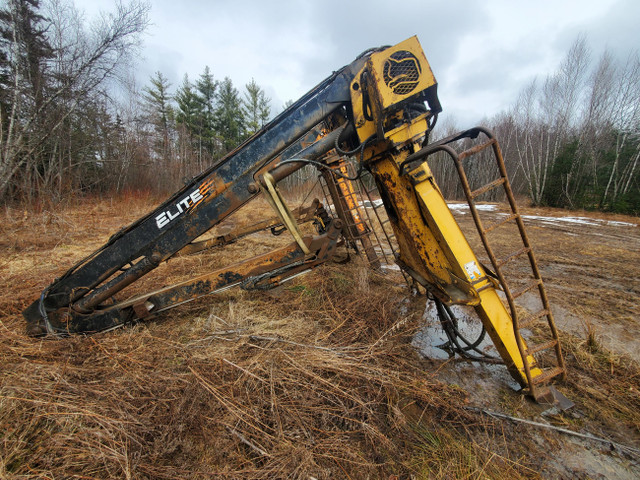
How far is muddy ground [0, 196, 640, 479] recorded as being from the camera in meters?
1.54

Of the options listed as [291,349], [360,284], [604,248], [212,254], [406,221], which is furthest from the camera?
→ [604,248]

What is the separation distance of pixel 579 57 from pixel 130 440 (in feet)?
100

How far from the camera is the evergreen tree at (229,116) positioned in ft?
98.5

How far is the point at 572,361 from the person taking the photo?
8.80ft

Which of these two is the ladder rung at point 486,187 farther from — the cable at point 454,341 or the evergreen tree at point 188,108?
the evergreen tree at point 188,108

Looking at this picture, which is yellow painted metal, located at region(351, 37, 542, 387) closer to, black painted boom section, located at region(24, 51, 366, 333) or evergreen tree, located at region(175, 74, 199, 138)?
black painted boom section, located at region(24, 51, 366, 333)

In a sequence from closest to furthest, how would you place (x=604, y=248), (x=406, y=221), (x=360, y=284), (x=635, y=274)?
(x=406, y=221)
(x=360, y=284)
(x=635, y=274)
(x=604, y=248)

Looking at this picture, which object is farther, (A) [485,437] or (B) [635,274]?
(B) [635,274]

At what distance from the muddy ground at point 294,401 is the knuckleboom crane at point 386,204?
1.10 ft

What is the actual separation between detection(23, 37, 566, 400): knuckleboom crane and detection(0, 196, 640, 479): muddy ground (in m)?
0.34

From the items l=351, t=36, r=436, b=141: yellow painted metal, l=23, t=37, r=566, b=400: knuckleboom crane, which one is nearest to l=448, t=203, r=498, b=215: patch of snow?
A: l=23, t=37, r=566, b=400: knuckleboom crane

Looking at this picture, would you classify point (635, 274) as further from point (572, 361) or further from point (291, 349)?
point (291, 349)

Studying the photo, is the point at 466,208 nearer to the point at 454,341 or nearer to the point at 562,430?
the point at 454,341

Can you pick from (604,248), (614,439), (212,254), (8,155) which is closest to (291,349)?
(614,439)
